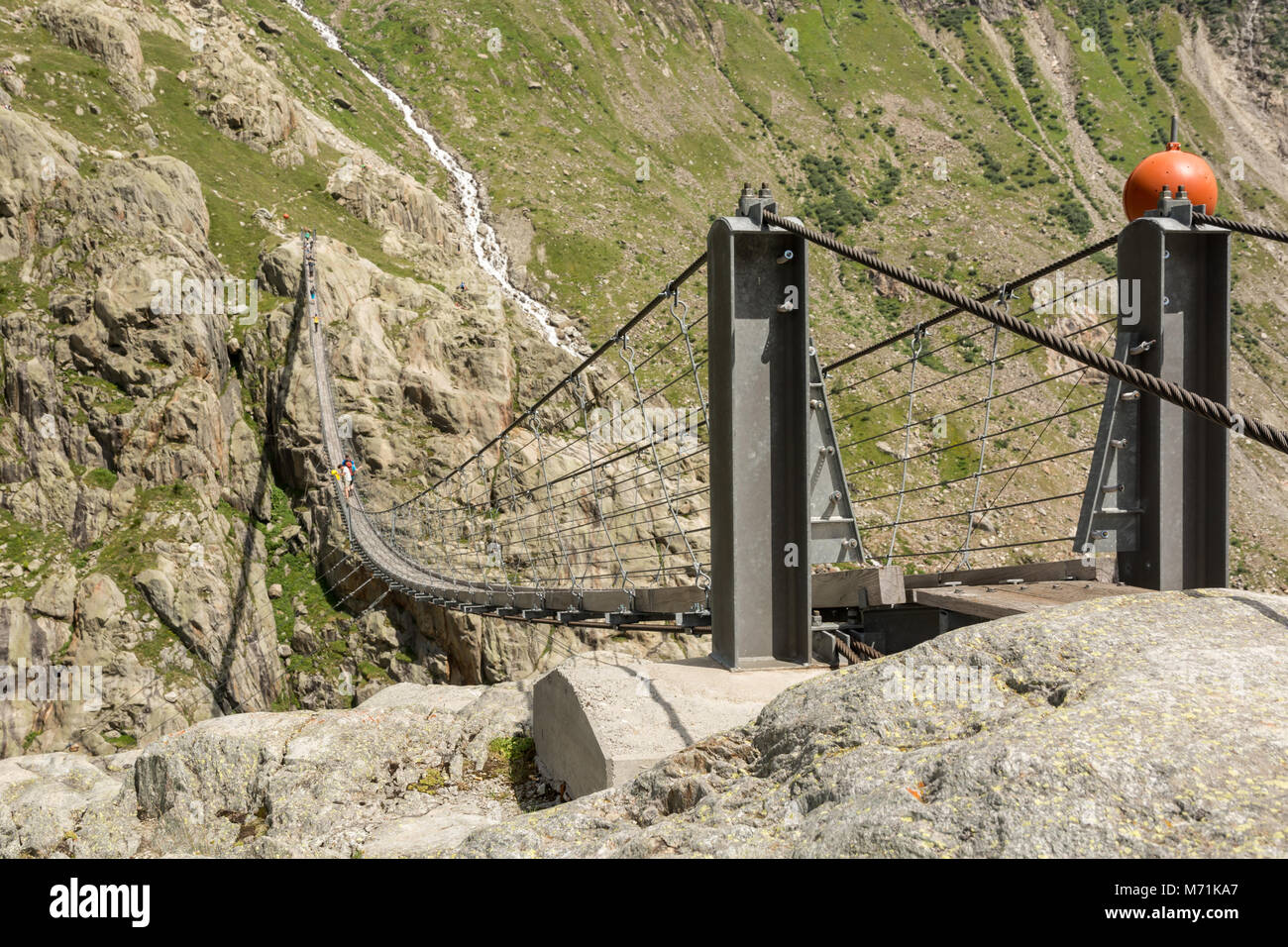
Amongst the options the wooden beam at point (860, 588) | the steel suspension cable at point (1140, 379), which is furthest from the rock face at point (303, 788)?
the steel suspension cable at point (1140, 379)

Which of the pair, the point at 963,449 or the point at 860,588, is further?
the point at 963,449

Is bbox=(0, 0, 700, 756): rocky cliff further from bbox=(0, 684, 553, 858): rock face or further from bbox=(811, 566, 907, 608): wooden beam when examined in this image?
bbox=(811, 566, 907, 608): wooden beam

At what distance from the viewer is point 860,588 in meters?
3.94

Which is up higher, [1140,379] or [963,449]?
[963,449]

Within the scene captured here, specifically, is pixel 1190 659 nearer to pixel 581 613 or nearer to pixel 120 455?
pixel 581 613

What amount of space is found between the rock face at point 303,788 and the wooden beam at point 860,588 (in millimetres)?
1584

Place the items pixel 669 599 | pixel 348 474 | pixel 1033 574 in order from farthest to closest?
1. pixel 348 474
2. pixel 669 599
3. pixel 1033 574

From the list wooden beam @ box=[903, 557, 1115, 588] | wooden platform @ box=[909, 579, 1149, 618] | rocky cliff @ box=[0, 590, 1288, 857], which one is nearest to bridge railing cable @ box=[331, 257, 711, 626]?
wooden beam @ box=[903, 557, 1115, 588]

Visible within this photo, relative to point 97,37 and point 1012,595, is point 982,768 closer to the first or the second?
point 1012,595

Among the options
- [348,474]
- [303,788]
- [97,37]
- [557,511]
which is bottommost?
[303,788]

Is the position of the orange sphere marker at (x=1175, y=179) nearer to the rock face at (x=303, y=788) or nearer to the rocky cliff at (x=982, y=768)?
the rocky cliff at (x=982, y=768)

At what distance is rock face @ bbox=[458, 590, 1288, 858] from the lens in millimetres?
1471

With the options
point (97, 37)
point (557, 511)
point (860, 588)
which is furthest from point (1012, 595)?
point (97, 37)

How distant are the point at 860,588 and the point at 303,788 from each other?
8.72 ft
